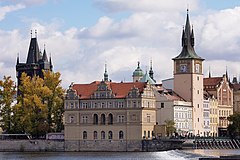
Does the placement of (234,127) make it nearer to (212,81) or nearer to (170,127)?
(170,127)

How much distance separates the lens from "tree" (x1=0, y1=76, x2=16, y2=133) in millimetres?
130500

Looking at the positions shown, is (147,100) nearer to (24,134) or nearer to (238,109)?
(24,134)

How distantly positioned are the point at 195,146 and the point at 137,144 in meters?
8.40

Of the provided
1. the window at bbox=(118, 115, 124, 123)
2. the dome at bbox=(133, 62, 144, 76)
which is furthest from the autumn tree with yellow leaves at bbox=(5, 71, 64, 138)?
the dome at bbox=(133, 62, 144, 76)

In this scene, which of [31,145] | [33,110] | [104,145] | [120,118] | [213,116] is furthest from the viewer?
[213,116]

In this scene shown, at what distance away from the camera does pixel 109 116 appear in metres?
123

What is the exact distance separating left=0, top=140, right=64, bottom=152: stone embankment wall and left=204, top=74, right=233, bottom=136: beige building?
127 feet

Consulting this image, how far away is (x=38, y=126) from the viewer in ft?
420

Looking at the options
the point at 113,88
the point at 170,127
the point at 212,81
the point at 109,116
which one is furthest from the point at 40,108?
the point at 212,81

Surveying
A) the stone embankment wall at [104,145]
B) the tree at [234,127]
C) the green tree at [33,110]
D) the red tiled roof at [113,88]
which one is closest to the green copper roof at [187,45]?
the tree at [234,127]

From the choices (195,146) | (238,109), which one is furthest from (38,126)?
(238,109)

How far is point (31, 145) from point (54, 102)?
7813 millimetres

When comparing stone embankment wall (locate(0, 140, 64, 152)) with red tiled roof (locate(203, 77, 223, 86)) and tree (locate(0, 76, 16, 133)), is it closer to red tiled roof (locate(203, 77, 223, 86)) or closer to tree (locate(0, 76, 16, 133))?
tree (locate(0, 76, 16, 133))

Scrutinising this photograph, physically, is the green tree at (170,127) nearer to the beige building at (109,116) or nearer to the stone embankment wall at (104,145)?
the beige building at (109,116)
